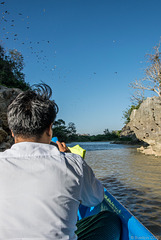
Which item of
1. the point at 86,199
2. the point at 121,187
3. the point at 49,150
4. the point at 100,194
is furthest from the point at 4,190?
the point at 121,187

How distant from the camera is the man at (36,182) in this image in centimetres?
86

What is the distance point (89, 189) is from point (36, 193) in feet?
1.22

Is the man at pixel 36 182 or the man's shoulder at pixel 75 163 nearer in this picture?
the man at pixel 36 182

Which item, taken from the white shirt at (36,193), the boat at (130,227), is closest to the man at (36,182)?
the white shirt at (36,193)

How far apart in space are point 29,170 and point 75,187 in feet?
0.86

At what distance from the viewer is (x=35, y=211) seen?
87cm

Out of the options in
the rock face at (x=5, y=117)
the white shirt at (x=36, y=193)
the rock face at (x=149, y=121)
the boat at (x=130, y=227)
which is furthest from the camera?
the rock face at (x=149, y=121)

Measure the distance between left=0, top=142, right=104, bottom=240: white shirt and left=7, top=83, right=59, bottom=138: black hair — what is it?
0.10m

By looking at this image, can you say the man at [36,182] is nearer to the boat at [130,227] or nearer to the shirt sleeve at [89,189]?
the shirt sleeve at [89,189]

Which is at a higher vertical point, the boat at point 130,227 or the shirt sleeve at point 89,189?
the shirt sleeve at point 89,189

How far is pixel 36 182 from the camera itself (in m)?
0.88

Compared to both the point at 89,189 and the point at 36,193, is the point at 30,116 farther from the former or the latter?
the point at 89,189

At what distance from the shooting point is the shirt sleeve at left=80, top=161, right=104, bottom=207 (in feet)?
3.52

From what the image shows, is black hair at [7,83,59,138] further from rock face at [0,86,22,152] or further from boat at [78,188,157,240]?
rock face at [0,86,22,152]
